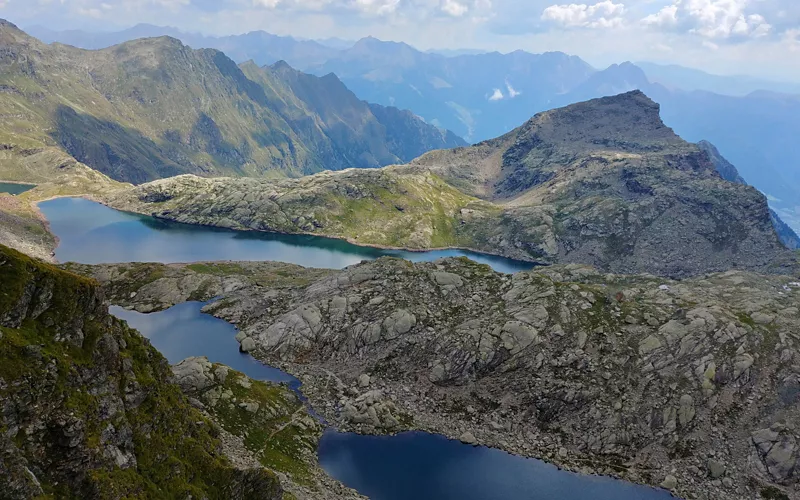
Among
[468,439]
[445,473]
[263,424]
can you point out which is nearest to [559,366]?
[468,439]

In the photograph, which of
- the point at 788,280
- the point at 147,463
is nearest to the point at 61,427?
the point at 147,463

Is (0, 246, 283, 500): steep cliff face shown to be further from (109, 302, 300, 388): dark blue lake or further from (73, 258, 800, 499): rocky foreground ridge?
(109, 302, 300, 388): dark blue lake

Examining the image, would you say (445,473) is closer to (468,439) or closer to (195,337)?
(468,439)

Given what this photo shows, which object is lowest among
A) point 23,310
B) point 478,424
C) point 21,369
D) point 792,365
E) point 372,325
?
point 478,424

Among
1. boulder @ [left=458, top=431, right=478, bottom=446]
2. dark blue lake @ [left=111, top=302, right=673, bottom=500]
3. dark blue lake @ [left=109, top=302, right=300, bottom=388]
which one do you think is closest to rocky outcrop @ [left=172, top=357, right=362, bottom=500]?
dark blue lake @ [left=111, top=302, right=673, bottom=500]

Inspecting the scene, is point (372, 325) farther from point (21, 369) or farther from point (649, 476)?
point (21, 369)

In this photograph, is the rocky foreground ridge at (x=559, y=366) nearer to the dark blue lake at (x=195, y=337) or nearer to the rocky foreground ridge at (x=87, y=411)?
the dark blue lake at (x=195, y=337)

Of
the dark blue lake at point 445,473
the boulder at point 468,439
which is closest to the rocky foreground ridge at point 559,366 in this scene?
the boulder at point 468,439
